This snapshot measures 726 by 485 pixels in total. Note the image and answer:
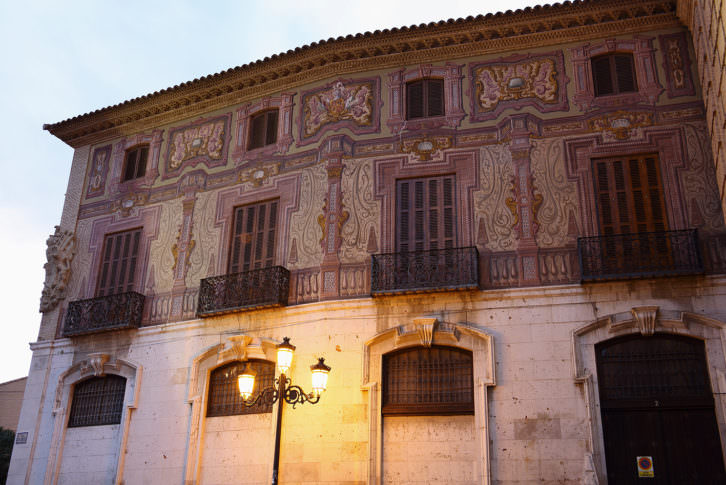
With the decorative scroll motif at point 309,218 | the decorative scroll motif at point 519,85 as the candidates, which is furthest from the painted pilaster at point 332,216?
the decorative scroll motif at point 519,85

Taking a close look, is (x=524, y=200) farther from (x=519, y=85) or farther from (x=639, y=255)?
(x=519, y=85)

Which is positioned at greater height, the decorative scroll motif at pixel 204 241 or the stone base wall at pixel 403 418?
the decorative scroll motif at pixel 204 241

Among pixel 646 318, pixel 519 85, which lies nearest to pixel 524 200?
pixel 519 85

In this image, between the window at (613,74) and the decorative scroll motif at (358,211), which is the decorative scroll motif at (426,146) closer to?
the decorative scroll motif at (358,211)

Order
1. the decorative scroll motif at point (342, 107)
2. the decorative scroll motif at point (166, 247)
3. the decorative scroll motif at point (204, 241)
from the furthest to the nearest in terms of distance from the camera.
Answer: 1. the decorative scroll motif at point (166, 247)
2. the decorative scroll motif at point (204, 241)
3. the decorative scroll motif at point (342, 107)

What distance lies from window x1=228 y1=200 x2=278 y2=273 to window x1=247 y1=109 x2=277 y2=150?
1.77 m

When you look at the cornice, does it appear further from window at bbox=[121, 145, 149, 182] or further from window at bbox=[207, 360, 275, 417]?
window at bbox=[207, 360, 275, 417]

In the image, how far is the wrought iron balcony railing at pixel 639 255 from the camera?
45.7 ft

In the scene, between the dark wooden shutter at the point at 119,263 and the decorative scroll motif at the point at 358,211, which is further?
the dark wooden shutter at the point at 119,263

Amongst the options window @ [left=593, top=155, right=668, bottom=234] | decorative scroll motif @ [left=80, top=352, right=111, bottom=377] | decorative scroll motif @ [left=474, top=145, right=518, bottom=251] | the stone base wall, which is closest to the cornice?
decorative scroll motif @ [left=474, top=145, right=518, bottom=251]

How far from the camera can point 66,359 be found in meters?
18.5

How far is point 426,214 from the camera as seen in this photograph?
632 inches

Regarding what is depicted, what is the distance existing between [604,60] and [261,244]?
888cm

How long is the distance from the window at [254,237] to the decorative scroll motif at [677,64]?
30.2 feet
